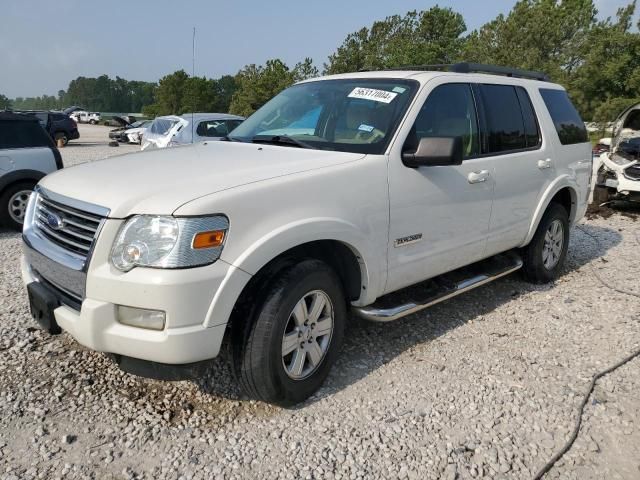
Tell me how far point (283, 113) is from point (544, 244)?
9.59 ft

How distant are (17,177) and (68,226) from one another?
5068 millimetres

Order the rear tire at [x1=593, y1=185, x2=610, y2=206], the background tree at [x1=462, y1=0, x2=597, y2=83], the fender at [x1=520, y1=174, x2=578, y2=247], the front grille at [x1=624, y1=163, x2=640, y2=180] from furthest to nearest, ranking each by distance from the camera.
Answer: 1. the background tree at [x1=462, y1=0, x2=597, y2=83]
2. the rear tire at [x1=593, y1=185, x2=610, y2=206]
3. the front grille at [x1=624, y1=163, x2=640, y2=180]
4. the fender at [x1=520, y1=174, x2=578, y2=247]

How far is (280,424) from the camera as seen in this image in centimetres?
291

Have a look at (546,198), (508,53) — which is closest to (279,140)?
(546,198)

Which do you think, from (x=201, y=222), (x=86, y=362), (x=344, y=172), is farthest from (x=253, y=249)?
(x=86, y=362)

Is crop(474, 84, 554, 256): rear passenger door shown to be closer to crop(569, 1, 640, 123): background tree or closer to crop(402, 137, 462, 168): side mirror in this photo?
crop(402, 137, 462, 168): side mirror

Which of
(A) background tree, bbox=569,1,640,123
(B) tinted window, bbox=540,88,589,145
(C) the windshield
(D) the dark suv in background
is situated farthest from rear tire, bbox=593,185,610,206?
(D) the dark suv in background

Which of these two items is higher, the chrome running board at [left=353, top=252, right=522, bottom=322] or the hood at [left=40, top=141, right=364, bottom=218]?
the hood at [left=40, top=141, right=364, bottom=218]

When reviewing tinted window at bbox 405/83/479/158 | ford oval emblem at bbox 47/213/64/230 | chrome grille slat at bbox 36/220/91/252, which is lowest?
chrome grille slat at bbox 36/220/91/252

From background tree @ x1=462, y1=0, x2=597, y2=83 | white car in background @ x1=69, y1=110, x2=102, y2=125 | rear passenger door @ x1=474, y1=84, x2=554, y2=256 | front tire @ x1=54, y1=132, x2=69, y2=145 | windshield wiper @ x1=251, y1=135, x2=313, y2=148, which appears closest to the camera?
windshield wiper @ x1=251, y1=135, x2=313, y2=148

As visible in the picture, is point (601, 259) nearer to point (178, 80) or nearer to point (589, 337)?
point (589, 337)

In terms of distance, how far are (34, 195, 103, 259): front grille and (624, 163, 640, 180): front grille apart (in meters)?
9.01

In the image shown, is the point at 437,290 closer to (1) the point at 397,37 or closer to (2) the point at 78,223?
(2) the point at 78,223

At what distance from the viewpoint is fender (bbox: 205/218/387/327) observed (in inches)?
100
